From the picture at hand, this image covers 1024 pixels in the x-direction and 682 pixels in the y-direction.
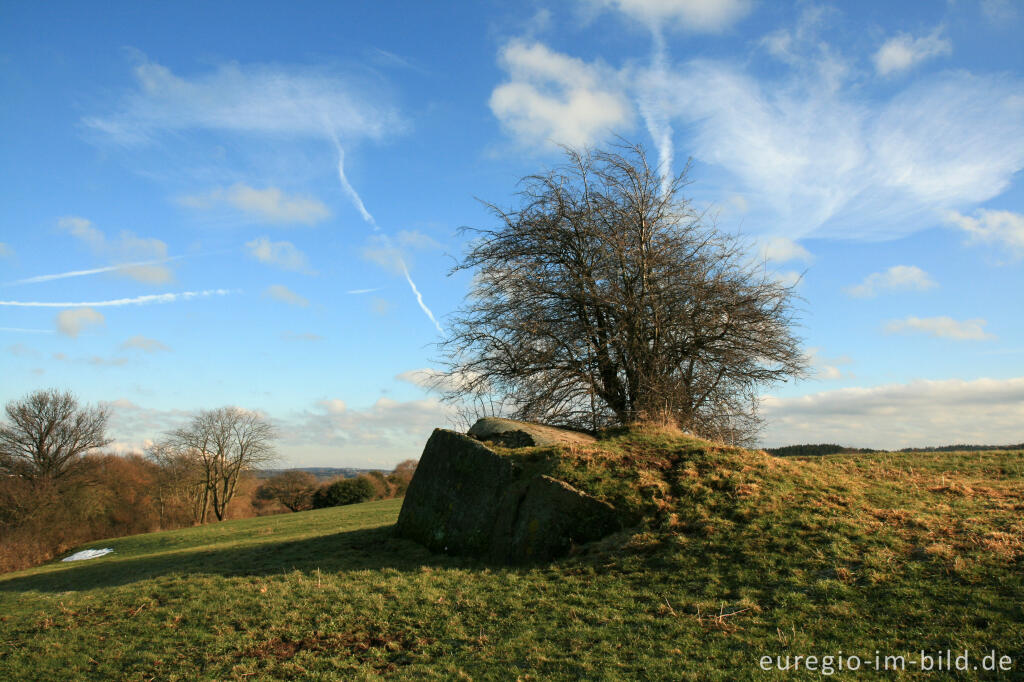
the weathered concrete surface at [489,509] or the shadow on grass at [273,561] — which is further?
the shadow on grass at [273,561]

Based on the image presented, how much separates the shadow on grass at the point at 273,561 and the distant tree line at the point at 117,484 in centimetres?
1935

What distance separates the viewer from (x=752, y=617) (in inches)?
259

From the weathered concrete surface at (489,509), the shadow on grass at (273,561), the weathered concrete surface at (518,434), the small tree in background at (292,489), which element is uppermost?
the weathered concrete surface at (518,434)

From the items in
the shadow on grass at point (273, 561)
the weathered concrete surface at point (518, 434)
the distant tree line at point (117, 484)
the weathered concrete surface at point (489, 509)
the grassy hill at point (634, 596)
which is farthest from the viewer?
the distant tree line at point (117, 484)

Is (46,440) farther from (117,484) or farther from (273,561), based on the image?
(273,561)

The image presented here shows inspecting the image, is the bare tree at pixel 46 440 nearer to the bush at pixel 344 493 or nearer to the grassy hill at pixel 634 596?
the bush at pixel 344 493

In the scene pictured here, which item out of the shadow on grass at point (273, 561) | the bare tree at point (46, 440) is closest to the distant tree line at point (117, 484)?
the bare tree at point (46, 440)

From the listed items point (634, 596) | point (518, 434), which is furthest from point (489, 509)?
point (634, 596)

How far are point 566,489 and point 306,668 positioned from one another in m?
4.94

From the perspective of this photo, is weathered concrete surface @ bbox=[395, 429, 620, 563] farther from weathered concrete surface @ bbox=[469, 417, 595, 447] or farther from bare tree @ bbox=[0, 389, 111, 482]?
bare tree @ bbox=[0, 389, 111, 482]

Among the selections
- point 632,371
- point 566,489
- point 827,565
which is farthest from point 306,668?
point 632,371

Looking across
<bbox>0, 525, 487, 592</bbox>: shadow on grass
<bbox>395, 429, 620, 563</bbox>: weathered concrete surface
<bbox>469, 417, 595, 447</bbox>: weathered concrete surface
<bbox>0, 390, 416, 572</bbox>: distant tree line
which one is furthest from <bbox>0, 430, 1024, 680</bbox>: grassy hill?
<bbox>0, 390, 416, 572</bbox>: distant tree line

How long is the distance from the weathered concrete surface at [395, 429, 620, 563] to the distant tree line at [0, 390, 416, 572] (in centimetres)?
2706

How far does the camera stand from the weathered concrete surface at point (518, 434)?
A: 12266 mm
